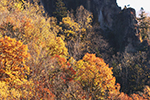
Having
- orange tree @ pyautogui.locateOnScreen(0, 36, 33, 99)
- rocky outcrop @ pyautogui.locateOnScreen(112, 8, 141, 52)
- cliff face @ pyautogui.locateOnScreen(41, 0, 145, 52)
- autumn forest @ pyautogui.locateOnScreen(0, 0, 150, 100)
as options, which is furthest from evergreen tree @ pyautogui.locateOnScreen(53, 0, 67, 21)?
orange tree @ pyautogui.locateOnScreen(0, 36, 33, 99)

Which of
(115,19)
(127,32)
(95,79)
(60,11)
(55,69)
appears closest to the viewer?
(55,69)

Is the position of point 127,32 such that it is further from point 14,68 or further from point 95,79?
point 14,68

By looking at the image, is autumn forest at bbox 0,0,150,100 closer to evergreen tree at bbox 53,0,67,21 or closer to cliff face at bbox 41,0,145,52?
cliff face at bbox 41,0,145,52

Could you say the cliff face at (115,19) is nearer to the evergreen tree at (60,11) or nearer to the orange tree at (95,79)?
the evergreen tree at (60,11)

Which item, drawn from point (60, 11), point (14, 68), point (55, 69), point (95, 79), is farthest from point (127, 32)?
point (14, 68)

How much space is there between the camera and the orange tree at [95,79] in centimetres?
2192

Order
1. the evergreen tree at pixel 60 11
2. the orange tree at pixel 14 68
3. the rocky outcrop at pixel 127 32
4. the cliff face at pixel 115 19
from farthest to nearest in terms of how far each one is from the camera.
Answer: the evergreen tree at pixel 60 11 < the cliff face at pixel 115 19 < the rocky outcrop at pixel 127 32 < the orange tree at pixel 14 68

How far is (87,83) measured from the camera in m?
21.8

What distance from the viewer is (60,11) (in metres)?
49.3

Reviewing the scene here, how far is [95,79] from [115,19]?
31.5 m

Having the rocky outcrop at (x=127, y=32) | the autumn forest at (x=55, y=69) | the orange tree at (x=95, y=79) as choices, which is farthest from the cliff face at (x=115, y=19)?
the orange tree at (x=95, y=79)

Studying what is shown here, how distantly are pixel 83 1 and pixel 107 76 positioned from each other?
1511 inches

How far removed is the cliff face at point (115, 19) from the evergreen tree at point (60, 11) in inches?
125

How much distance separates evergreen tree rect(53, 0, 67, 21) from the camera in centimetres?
4906
